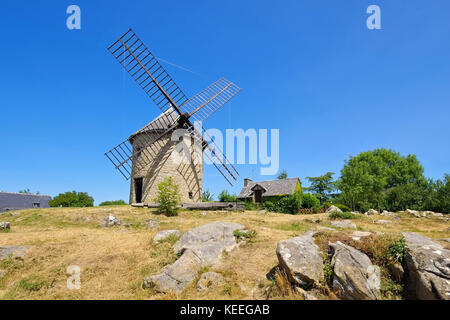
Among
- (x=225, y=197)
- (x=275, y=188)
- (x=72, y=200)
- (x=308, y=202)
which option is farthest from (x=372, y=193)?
(x=72, y=200)

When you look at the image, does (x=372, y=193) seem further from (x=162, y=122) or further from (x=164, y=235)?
(x=164, y=235)

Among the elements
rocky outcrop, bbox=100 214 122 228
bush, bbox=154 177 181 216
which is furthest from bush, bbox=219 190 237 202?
rocky outcrop, bbox=100 214 122 228

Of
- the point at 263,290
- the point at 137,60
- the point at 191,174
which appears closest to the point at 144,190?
the point at 191,174

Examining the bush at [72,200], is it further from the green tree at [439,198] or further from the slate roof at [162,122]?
the green tree at [439,198]

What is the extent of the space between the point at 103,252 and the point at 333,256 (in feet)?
30.2

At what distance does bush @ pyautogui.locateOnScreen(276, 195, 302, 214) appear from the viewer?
26734mm

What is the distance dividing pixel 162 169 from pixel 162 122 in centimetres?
525

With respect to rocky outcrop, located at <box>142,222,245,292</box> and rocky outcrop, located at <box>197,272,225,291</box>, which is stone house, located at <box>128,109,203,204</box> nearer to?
rocky outcrop, located at <box>142,222,245,292</box>

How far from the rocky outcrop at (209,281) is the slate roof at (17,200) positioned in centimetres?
4656

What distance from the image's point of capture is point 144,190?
23562 millimetres

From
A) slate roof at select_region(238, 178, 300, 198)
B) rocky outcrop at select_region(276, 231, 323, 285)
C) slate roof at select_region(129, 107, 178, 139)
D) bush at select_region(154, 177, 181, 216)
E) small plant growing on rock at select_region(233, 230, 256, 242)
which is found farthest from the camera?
slate roof at select_region(238, 178, 300, 198)

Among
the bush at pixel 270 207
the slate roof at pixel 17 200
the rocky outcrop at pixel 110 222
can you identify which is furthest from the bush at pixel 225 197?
the slate roof at pixel 17 200

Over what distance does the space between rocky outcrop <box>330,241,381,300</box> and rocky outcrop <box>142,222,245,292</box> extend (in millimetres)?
4144
